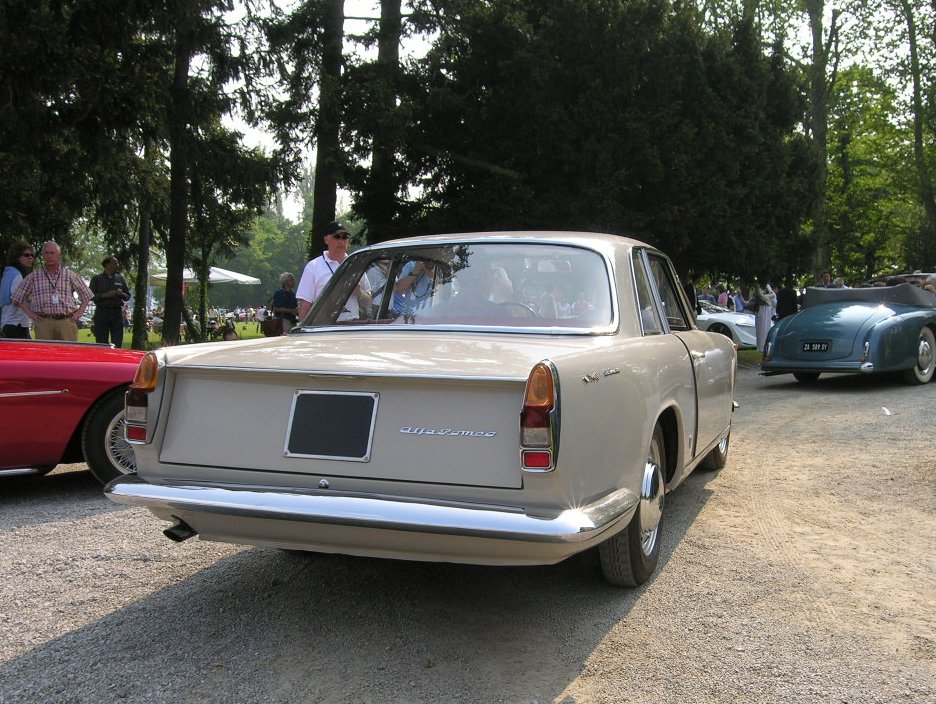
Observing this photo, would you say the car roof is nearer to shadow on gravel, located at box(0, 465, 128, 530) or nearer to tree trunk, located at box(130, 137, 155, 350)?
shadow on gravel, located at box(0, 465, 128, 530)

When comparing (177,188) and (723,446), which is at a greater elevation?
(177,188)

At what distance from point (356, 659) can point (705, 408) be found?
2.73m

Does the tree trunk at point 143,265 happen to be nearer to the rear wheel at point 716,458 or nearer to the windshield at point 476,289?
the rear wheel at point 716,458

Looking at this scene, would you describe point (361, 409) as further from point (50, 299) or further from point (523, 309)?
point (50, 299)

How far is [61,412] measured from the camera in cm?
554

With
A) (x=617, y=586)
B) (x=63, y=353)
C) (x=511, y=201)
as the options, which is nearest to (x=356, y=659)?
(x=617, y=586)

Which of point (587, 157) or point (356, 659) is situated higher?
point (587, 157)

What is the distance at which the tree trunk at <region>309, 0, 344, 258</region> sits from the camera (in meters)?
14.9

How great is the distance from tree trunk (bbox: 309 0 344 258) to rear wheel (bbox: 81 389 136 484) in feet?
32.4

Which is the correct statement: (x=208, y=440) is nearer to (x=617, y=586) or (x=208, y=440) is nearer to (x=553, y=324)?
(x=553, y=324)

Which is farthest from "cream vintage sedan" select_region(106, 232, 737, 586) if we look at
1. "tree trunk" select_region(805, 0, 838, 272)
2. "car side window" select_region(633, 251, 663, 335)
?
"tree trunk" select_region(805, 0, 838, 272)

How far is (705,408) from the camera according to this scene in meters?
5.07

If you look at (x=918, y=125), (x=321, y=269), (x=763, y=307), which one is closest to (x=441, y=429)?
(x=321, y=269)

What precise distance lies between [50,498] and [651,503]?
406 cm
